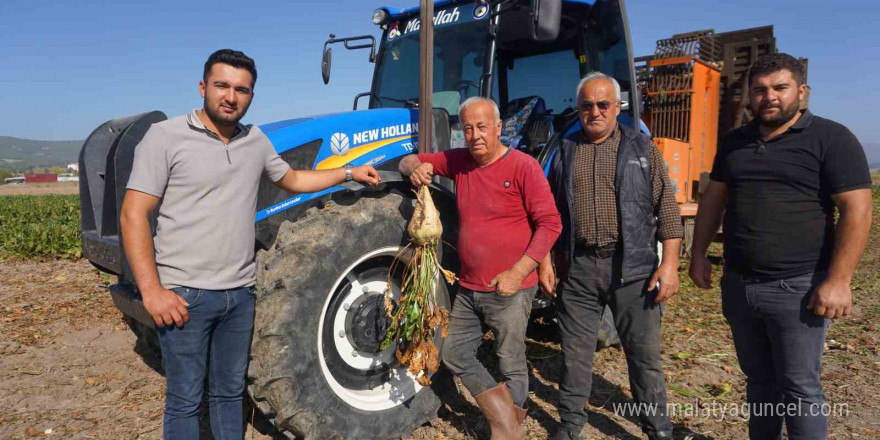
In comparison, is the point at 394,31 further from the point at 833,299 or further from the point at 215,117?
the point at 833,299

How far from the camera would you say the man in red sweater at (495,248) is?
2.91 meters

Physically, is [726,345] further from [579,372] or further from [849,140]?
[849,140]

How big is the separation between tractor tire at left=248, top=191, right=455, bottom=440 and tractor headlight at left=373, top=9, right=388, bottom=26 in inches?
89.0

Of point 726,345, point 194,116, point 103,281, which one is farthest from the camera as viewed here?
point 103,281

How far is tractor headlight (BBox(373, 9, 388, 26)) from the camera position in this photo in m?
4.88

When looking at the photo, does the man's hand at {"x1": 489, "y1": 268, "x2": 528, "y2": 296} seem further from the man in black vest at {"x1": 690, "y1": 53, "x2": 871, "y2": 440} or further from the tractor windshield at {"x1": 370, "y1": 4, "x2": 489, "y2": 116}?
the tractor windshield at {"x1": 370, "y1": 4, "x2": 489, "y2": 116}

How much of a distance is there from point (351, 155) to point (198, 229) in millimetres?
1210

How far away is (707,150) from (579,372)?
6435 millimetres

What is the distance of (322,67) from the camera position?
5.14m

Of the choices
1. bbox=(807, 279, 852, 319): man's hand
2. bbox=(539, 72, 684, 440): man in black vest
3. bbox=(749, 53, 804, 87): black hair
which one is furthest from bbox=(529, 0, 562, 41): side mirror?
bbox=(807, 279, 852, 319): man's hand

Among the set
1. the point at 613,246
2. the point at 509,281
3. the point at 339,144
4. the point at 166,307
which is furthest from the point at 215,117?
the point at 613,246

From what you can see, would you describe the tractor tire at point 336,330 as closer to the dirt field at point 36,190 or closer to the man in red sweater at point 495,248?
the man in red sweater at point 495,248

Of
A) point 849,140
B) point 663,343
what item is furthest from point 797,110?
point 663,343

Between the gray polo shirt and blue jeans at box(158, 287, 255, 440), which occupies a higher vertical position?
the gray polo shirt
